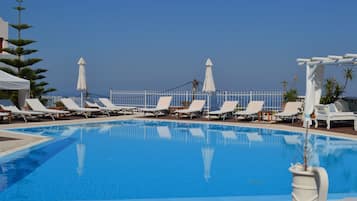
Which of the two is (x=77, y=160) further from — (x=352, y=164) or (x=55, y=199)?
(x=352, y=164)

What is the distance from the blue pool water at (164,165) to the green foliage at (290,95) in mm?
3724

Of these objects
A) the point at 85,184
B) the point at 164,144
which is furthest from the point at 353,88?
the point at 85,184

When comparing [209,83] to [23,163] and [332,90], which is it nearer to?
[332,90]

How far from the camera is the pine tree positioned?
63.8 ft

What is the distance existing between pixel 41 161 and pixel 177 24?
23.6 m

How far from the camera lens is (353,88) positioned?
15.4 meters

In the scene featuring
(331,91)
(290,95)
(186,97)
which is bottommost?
(186,97)

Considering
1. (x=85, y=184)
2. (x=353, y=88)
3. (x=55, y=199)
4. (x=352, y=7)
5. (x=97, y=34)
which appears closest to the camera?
(x=55, y=199)

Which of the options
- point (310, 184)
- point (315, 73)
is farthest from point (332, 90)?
point (310, 184)

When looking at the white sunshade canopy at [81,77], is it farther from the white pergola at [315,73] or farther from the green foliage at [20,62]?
the white pergola at [315,73]

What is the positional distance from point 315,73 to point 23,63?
509 inches

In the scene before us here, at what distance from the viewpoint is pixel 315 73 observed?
42.9ft

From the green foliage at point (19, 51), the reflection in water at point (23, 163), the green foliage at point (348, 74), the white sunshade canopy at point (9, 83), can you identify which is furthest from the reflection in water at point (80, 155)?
the green foliage at point (19, 51)

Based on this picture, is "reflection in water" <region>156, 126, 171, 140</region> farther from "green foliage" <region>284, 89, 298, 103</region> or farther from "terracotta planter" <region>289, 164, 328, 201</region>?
"terracotta planter" <region>289, 164, 328, 201</region>
